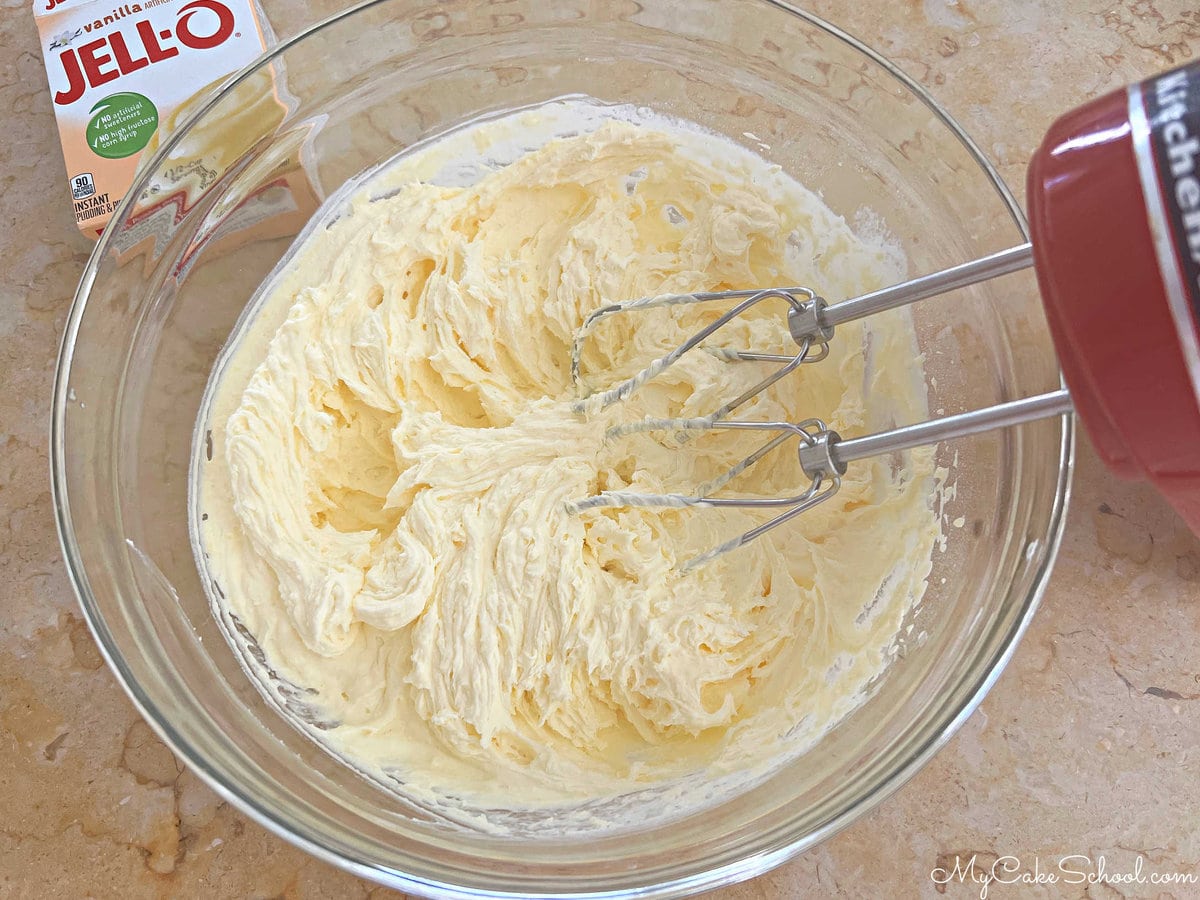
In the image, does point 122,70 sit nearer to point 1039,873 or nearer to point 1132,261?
point 1132,261

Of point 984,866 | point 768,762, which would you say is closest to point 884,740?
point 768,762

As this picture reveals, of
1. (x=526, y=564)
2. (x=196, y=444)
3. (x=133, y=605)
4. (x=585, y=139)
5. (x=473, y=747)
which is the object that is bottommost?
(x=473, y=747)

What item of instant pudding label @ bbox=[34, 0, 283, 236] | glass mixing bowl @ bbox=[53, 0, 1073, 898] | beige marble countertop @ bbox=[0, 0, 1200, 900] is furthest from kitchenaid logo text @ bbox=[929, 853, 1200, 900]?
instant pudding label @ bbox=[34, 0, 283, 236]

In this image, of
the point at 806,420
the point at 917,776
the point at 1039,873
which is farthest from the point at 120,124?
the point at 1039,873

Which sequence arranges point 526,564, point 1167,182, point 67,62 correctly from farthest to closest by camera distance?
point 67,62, point 526,564, point 1167,182

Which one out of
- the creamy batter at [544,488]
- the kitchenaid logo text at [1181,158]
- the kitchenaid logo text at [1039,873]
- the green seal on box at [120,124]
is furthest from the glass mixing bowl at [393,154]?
Answer: the kitchenaid logo text at [1181,158]

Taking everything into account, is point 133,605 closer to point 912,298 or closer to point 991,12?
point 912,298
